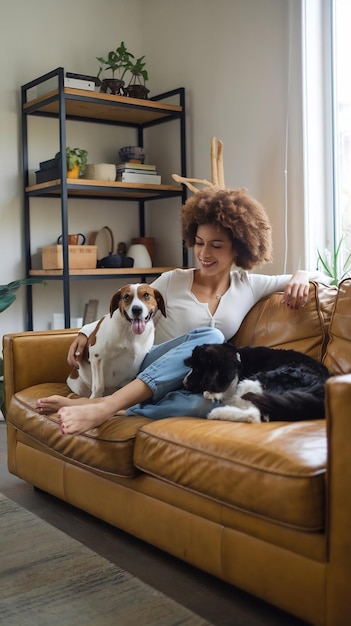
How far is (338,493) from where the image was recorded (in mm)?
1552

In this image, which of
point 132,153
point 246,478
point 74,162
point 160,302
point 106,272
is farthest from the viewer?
point 132,153

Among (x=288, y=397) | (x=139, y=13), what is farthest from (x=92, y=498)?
(x=139, y=13)

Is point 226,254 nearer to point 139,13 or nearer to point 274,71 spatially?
point 274,71

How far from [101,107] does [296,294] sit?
2184mm

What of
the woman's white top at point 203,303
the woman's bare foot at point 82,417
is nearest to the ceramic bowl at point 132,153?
the woman's white top at point 203,303

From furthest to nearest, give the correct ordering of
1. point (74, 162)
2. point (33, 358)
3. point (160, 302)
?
point (74, 162) < point (33, 358) < point (160, 302)

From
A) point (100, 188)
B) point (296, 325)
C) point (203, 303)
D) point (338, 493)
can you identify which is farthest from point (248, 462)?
point (100, 188)

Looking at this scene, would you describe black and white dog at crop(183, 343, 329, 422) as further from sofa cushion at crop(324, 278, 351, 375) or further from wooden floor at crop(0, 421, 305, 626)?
wooden floor at crop(0, 421, 305, 626)

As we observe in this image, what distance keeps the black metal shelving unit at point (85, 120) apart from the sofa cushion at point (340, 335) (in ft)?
6.24

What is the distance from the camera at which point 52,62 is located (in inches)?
175

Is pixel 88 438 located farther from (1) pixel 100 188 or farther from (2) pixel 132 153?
(2) pixel 132 153

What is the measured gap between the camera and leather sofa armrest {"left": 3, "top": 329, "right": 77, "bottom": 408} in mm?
2836

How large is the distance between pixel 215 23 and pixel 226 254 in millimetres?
2037

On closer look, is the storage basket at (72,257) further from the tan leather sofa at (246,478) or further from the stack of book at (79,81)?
the tan leather sofa at (246,478)
